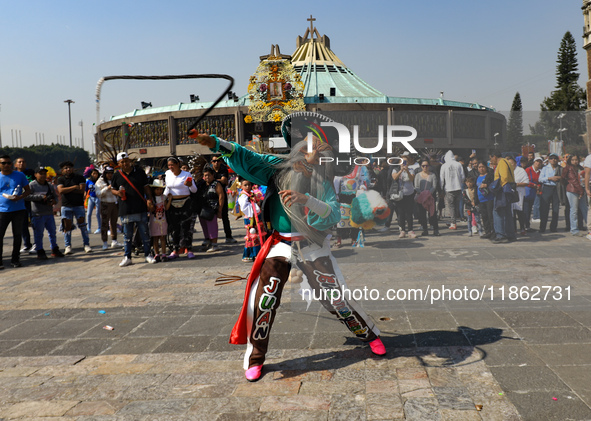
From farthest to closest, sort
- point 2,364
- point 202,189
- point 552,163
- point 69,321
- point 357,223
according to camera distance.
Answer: point 202,189, point 552,163, point 357,223, point 69,321, point 2,364

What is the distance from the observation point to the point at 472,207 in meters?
7.25

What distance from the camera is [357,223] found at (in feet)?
21.0

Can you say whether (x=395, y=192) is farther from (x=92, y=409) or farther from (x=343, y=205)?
(x=92, y=409)

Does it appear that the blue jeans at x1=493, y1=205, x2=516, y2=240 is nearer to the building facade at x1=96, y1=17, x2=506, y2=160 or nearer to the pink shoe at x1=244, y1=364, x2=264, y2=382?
the pink shoe at x1=244, y1=364, x2=264, y2=382

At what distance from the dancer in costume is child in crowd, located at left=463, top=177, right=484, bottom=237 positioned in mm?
4141

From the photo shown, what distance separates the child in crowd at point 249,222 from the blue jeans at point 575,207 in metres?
5.33

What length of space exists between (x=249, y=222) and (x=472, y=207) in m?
3.44

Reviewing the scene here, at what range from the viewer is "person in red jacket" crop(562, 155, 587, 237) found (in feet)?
28.4

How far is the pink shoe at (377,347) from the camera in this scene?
373cm

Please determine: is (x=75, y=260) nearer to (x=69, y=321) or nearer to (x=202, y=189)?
(x=202, y=189)

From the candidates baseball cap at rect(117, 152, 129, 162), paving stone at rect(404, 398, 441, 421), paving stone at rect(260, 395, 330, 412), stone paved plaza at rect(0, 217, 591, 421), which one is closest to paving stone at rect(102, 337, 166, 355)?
stone paved plaza at rect(0, 217, 591, 421)

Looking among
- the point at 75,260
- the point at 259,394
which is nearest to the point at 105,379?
the point at 259,394

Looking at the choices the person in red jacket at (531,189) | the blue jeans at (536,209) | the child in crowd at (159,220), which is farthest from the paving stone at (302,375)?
the blue jeans at (536,209)

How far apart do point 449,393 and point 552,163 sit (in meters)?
7.32
